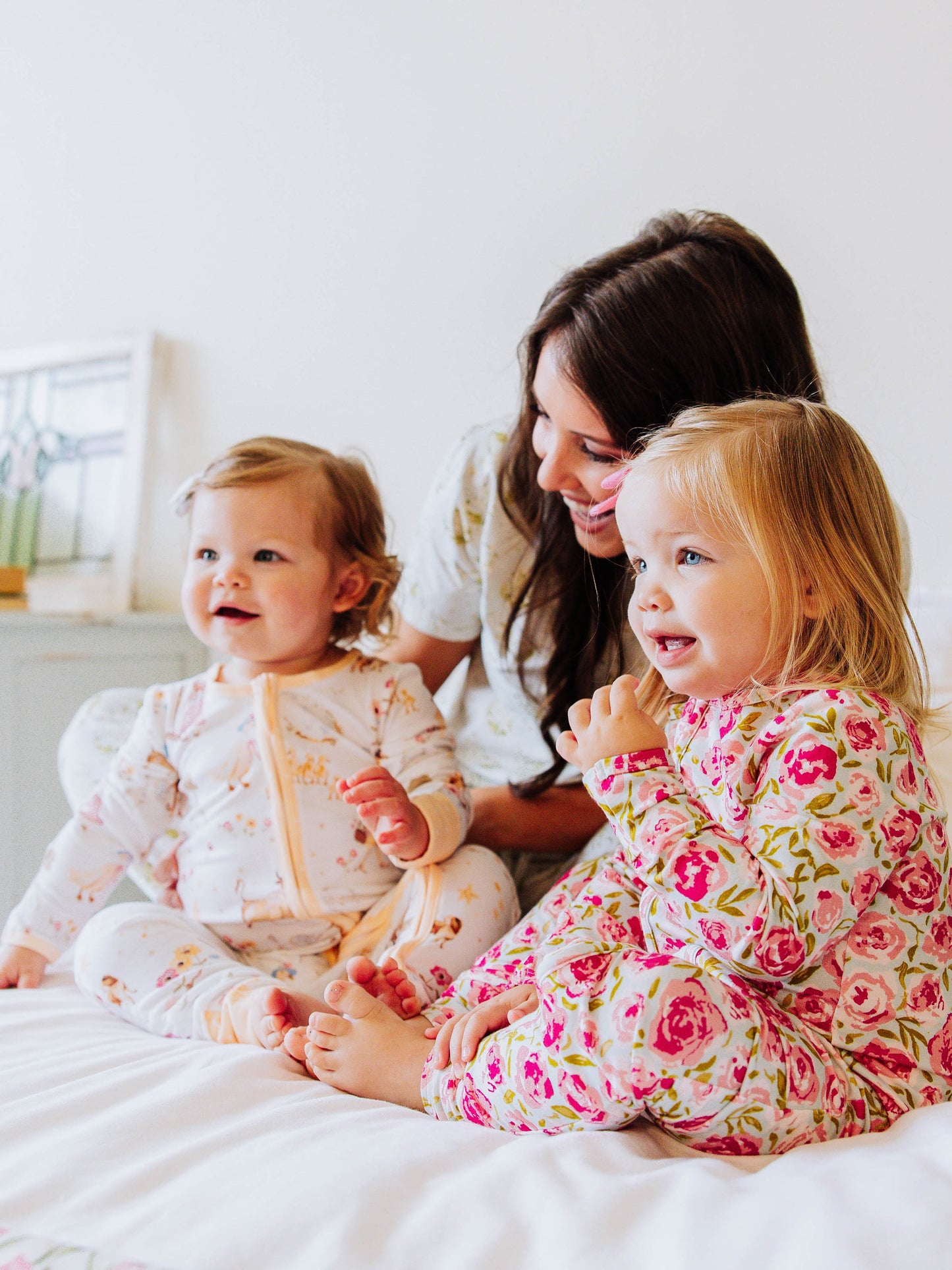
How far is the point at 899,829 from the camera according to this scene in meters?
0.74

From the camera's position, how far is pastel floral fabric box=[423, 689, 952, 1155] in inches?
27.1

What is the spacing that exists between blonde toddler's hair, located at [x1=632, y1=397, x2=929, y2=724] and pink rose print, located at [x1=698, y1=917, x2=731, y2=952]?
185mm

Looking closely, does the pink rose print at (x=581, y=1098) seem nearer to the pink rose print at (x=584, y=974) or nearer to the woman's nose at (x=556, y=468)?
the pink rose print at (x=584, y=974)

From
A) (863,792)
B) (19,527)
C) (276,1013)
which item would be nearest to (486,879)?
(276,1013)

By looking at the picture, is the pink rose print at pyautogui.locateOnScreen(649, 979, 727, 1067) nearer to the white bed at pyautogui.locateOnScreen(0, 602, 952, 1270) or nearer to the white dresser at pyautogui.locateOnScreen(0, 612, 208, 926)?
the white bed at pyautogui.locateOnScreen(0, 602, 952, 1270)

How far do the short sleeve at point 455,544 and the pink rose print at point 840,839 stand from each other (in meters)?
0.71

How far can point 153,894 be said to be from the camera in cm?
134

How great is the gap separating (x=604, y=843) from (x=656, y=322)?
548 millimetres

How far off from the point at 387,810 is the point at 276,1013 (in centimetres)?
20

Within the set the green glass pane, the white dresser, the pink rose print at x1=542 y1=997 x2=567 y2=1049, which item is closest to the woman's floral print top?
the pink rose print at x1=542 y1=997 x2=567 y2=1049

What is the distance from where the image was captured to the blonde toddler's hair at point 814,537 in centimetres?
80

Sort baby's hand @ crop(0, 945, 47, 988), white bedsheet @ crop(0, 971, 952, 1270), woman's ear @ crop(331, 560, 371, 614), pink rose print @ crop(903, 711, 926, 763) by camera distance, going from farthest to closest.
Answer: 1. woman's ear @ crop(331, 560, 371, 614)
2. baby's hand @ crop(0, 945, 47, 988)
3. pink rose print @ crop(903, 711, 926, 763)
4. white bedsheet @ crop(0, 971, 952, 1270)

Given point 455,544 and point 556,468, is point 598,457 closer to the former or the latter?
point 556,468

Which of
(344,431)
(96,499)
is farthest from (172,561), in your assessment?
(344,431)
